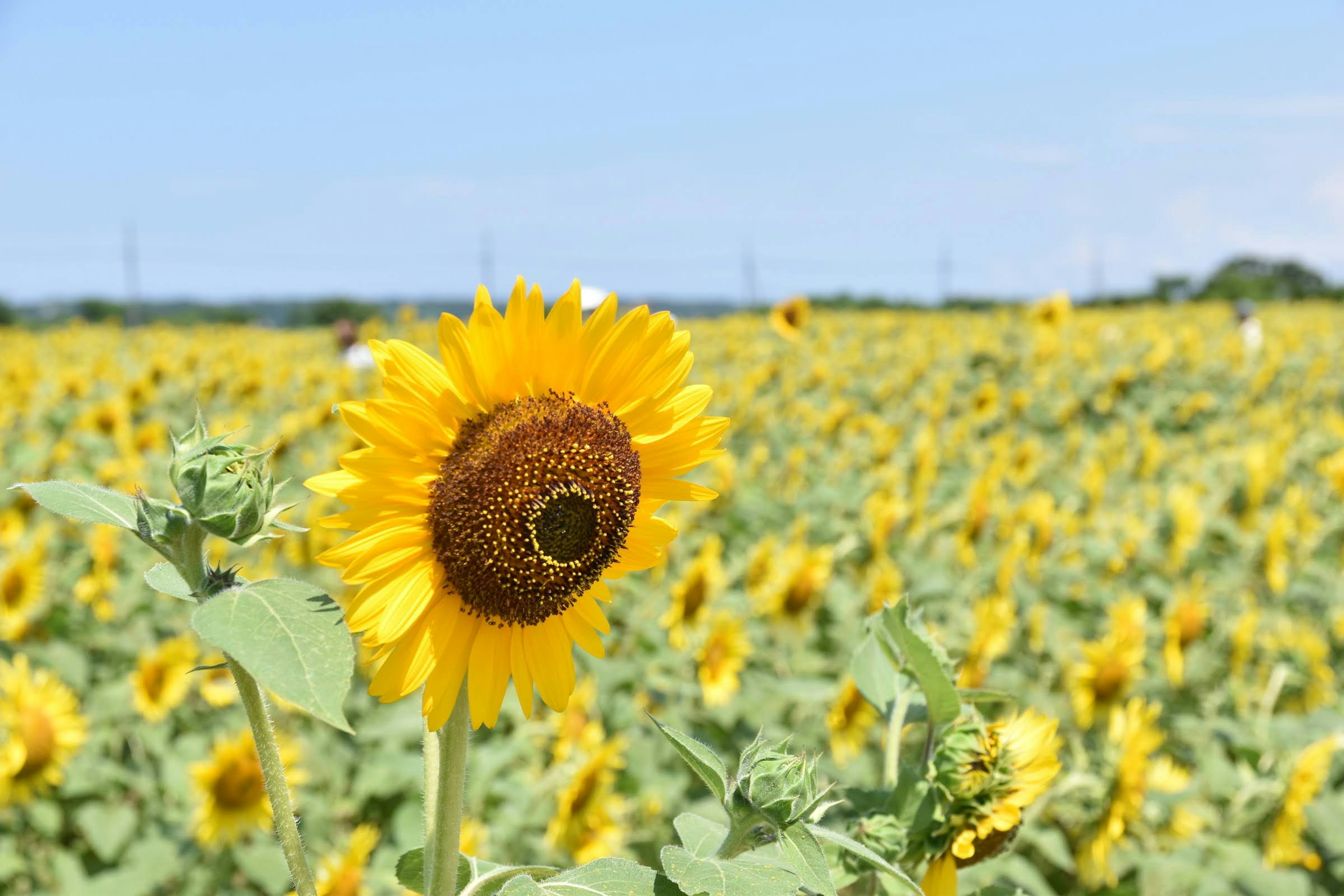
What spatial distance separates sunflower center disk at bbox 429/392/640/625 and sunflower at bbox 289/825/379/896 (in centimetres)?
140

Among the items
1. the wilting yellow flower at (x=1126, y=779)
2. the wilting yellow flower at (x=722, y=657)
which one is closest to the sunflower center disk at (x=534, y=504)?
the wilting yellow flower at (x=1126, y=779)

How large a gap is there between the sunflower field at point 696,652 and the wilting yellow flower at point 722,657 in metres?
0.01

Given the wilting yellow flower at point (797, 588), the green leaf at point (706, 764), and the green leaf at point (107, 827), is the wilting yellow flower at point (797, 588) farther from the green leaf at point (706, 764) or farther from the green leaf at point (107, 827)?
the green leaf at point (706, 764)

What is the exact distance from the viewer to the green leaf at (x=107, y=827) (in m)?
2.44

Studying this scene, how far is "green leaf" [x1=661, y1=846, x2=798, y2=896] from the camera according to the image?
491 millimetres

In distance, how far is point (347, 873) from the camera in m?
1.86

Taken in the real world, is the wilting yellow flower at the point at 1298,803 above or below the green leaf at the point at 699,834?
below

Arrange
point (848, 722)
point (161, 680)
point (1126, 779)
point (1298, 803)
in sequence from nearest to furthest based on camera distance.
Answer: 1. point (1126, 779)
2. point (1298, 803)
3. point (848, 722)
4. point (161, 680)

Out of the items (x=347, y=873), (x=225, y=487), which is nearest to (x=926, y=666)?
Result: (x=225, y=487)

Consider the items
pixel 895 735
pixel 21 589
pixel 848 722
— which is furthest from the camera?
pixel 21 589

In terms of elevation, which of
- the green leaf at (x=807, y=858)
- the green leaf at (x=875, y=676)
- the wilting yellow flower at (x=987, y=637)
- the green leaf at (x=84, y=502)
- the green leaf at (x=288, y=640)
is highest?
the green leaf at (x=84, y=502)

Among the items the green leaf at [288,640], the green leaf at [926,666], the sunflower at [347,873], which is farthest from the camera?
the sunflower at [347,873]

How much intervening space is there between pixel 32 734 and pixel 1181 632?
3.03 meters

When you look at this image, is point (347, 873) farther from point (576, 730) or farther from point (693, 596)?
point (693, 596)
